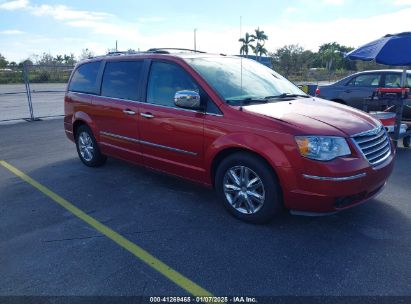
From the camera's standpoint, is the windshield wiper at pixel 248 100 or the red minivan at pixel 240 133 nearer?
the red minivan at pixel 240 133

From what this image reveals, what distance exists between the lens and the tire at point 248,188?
363cm

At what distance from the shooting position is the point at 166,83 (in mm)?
4582

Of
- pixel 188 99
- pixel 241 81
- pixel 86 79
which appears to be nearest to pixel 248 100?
pixel 241 81

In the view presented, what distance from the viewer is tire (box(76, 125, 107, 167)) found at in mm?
5969

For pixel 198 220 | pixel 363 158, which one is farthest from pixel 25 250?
pixel 363 158

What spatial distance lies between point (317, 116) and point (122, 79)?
2.88m

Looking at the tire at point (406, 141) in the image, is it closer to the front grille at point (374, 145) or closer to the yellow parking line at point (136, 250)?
the front grille at point (374, 145)

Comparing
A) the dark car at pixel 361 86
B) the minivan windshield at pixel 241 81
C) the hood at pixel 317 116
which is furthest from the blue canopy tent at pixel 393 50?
the hood at pixel 317 116

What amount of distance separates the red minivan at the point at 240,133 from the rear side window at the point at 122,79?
2cm

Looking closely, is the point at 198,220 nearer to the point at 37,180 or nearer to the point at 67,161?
the point at 37,180

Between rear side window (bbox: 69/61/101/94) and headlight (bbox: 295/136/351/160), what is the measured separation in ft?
11.9

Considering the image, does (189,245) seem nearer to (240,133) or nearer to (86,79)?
(240,133)

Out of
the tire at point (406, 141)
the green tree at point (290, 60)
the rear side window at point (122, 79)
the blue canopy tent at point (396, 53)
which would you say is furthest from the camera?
the green tree at point (290, 60)

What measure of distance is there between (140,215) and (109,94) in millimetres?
2127
